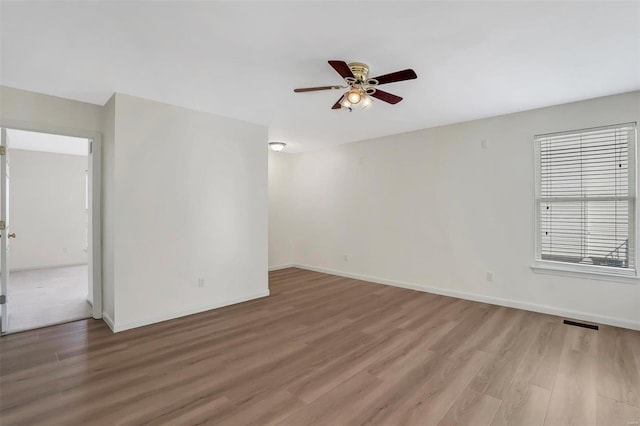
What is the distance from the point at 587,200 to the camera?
11.6 feet

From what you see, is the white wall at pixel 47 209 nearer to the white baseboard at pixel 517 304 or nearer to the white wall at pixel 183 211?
the white wall at pixel 183 211

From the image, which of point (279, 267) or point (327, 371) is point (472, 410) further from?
point (279, 267)

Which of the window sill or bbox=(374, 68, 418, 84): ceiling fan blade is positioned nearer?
bbox=(374, 68, 418, 84): ceiling fan blade

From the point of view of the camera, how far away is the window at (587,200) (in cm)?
333

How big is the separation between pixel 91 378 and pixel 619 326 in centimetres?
517

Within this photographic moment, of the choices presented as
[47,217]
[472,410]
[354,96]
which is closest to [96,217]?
[354,96]

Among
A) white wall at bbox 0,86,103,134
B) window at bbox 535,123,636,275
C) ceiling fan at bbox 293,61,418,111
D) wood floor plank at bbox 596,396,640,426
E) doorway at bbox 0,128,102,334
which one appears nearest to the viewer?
wood floor plank at bbox 596,396,640,426

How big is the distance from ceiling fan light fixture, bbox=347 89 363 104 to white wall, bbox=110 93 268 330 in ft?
6.92

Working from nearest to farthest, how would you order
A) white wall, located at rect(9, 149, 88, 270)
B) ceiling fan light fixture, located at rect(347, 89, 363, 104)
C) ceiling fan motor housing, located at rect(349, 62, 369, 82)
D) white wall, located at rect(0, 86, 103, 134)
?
ceiling fan motor housing, located at rect(349, 62, 369, 82), ceiling fan light fixture, located at rect(347, 89, 363, 104), white wall, located at rect(0, 86, 103, 134), white wall, located at rect(9, 149, 88, 270)

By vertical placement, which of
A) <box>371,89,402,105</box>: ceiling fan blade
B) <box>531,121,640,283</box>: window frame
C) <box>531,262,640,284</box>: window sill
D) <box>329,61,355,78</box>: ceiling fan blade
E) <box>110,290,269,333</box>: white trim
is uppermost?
<box>329,61,355,78</box>: ceiling fan blade

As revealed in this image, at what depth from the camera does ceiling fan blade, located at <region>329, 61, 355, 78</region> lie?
2261mm

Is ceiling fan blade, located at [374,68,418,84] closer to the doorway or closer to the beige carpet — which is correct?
the beige carpet

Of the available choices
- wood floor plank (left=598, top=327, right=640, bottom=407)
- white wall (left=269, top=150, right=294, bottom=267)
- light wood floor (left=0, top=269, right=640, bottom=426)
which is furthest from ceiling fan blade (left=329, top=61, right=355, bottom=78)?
white wall (left=269, top=150, right=294, bottom=267)

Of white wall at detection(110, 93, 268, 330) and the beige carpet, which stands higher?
white wall at detection(110, 93, 268, 330)
